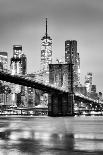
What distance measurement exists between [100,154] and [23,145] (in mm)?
5835

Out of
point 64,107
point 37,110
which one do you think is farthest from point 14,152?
point 37,110

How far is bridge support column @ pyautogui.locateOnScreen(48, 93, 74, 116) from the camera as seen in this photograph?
110750 millimetres

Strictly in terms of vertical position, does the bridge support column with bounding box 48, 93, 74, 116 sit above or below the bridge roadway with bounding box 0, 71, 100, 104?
below

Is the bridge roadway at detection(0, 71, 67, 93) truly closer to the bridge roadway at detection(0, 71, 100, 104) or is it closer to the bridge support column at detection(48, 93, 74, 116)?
the bridge roadway at detection(0, 71, 100, 104)

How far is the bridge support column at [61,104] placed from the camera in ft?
363

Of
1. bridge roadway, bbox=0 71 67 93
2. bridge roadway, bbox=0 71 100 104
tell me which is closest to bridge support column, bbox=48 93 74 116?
bridge roadway, bbox=0 71 100 104

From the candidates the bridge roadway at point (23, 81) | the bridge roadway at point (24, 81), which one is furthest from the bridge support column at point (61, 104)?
the bridge roadway at point (23, 81)

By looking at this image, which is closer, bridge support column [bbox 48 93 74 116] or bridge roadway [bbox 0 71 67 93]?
bridge roadway [bbox 0 71 67 93]

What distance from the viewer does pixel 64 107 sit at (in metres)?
112

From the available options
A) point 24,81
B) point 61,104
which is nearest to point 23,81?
point 24,81

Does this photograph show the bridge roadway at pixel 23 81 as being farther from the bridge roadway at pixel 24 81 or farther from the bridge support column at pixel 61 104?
the bridge support column at pixel 61 104

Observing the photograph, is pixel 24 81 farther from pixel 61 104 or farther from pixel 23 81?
pixel 61 104

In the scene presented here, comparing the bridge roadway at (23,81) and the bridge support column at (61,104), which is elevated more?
the bridge roadway at (23,81)

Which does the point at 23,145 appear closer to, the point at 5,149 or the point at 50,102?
the point at 5,149
